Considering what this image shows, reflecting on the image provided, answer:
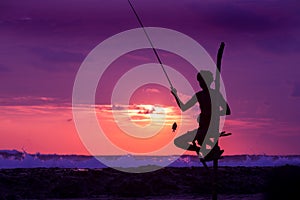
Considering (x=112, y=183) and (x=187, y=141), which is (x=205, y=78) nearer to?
(x=187, y=141)

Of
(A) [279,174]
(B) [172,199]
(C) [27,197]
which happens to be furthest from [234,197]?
(A) [279,174]

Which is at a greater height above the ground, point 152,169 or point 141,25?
point 141,25

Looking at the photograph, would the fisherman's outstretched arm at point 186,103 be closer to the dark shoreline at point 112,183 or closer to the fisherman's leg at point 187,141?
the fisherman's leg at point 187,141

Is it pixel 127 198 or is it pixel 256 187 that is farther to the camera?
pixel 256 187

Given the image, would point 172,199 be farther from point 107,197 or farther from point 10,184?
point 10,184

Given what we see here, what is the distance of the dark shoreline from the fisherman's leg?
8.34m

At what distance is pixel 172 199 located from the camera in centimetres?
2566

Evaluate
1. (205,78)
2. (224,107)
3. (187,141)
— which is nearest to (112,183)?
(187,141)

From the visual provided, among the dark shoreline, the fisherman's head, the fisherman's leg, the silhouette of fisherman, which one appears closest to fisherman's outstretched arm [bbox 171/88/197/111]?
the silhouette of fisherman

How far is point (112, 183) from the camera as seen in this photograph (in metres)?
28.0

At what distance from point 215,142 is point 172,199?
7378 mm

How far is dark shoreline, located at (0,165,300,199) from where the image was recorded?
26797 mm

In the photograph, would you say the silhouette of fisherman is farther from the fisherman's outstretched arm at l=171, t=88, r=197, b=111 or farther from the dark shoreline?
the dark shoreline

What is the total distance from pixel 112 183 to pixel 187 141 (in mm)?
9759
